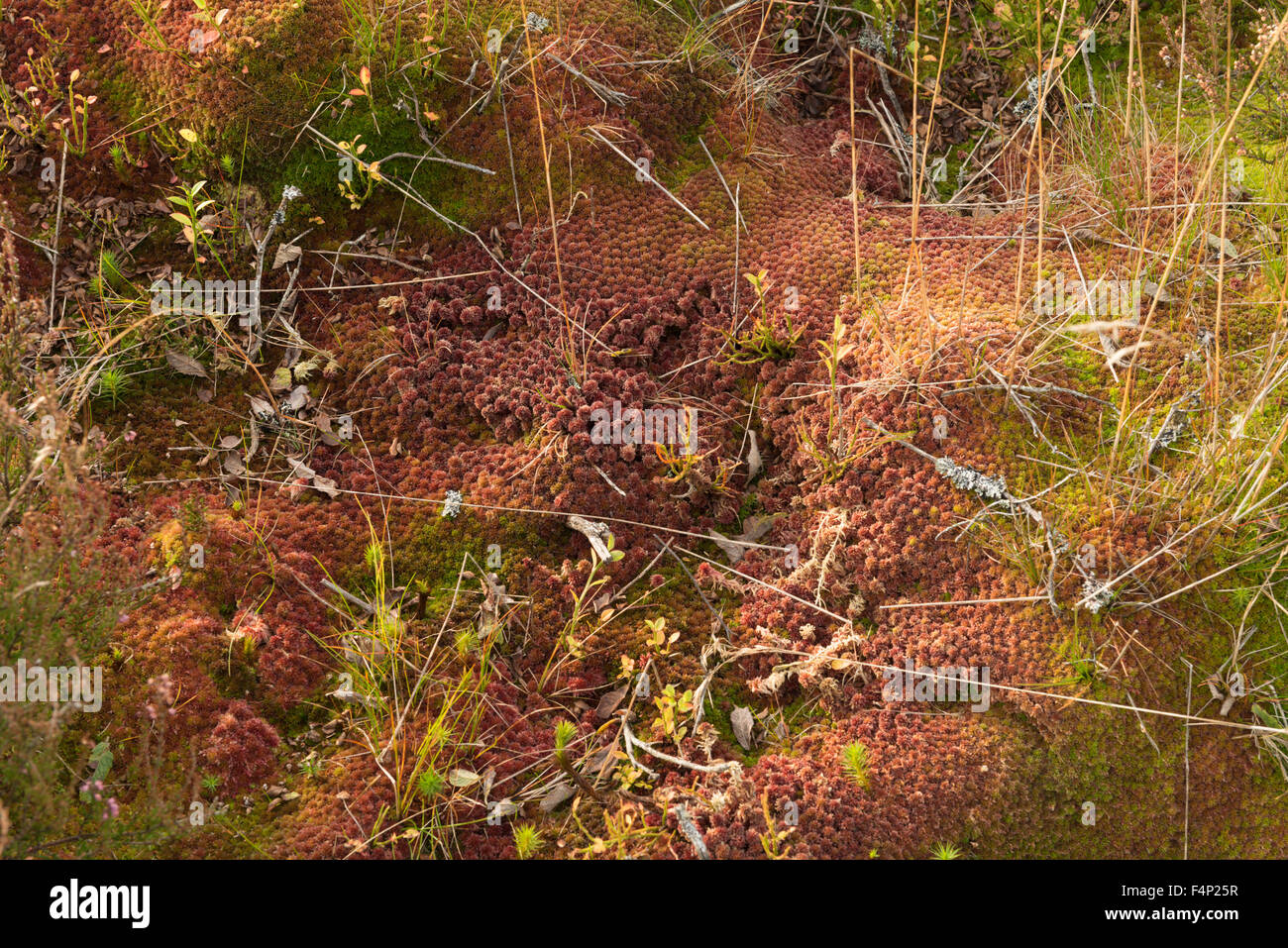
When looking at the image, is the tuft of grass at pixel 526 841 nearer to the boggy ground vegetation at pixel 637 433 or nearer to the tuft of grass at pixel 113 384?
the boggy ground vegetation at pixel 637 433

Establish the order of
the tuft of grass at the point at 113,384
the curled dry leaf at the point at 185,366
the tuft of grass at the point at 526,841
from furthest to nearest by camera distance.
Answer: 1. the curled dry leaf at the point at 185,366
2. the tuft of grass at the point at 113,384
3. the tuft of grass at the point at 526,841

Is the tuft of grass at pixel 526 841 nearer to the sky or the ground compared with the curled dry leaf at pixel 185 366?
nearer to the ground

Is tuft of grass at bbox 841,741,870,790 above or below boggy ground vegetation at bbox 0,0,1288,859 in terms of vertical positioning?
below

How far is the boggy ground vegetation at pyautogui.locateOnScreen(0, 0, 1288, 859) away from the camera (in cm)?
279

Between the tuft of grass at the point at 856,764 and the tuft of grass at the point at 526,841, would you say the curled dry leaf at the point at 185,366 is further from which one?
the tuft of grass at the point at 856,764

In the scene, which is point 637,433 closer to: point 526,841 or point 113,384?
Result: point 526,841

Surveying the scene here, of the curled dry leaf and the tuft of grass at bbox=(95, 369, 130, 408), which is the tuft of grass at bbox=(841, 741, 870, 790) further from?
the tuft of grass at bbox=(95, 369, 130, 408)

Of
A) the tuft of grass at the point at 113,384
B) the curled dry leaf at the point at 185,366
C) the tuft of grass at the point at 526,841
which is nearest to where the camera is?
the tuft of grass at the point at 526,841

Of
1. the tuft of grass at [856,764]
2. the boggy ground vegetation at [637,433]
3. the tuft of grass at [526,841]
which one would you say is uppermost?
the boggy ground vegetation at [637,433]

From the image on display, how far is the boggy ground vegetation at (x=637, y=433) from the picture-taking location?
2795 millimetres

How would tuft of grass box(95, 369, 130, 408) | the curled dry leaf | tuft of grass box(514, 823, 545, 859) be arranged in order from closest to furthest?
tuft of grass box(514, 823, 545, 859) < tuft of grass box(95, 369, 130, 408) < the curled dry leaf

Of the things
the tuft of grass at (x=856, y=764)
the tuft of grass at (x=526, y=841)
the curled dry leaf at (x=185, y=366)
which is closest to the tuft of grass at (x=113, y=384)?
the curled dry leaf at (x=185, y=366)

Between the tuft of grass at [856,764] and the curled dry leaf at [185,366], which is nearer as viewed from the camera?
the tuft of grass at [856,764]

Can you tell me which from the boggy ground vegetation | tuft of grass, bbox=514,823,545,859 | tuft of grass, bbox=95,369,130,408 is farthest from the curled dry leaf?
tuft of grass, bbox=514,823,545,859
